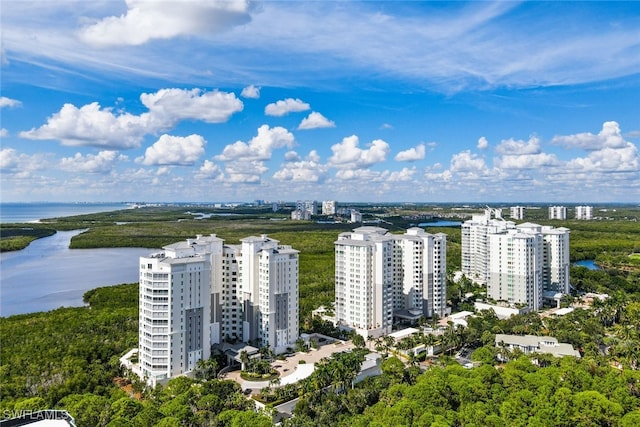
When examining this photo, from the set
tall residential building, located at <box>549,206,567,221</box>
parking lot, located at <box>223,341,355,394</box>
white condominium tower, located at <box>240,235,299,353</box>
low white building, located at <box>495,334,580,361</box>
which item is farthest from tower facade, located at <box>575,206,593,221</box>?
white condominium tower, located at <box>240,235,299,353</box>

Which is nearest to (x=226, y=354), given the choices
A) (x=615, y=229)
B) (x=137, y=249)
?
(x=137, y=249)

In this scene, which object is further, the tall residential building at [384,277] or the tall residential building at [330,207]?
the tall residential building at [330,207]

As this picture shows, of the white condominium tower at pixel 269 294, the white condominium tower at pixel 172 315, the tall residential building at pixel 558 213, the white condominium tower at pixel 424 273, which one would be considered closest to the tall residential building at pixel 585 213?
the tall residential building at pixel 558 213

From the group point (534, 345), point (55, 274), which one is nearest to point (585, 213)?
point (534, 345)

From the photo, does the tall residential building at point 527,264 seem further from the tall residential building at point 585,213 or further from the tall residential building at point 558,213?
the tall residential building at point 585,213

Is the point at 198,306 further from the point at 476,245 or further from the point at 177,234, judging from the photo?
the point at 177,234

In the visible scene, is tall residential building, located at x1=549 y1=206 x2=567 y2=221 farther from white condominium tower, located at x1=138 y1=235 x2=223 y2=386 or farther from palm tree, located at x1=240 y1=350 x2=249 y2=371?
white condominium tower, located at x1=138 y1=235 x2=223 y2=386

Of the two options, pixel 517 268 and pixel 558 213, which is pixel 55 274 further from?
pixel 558 213
